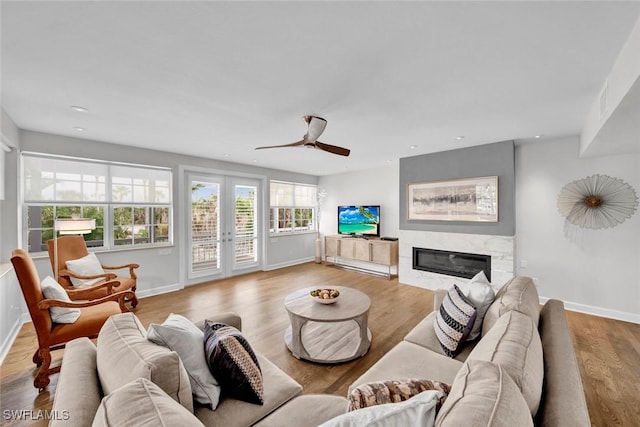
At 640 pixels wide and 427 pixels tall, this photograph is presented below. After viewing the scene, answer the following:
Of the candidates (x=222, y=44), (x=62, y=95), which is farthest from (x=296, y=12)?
(x=62, y=95)

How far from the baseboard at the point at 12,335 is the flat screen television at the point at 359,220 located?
5554mm

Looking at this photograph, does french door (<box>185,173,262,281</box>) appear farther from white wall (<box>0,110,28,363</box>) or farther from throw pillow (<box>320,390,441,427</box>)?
throw pillow (<box>320,390,441,427</box>)

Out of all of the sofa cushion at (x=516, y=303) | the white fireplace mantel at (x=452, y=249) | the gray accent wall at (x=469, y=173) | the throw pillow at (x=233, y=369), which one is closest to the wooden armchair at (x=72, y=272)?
the throw pillow at (x=233, y=369)

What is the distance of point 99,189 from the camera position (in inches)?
157

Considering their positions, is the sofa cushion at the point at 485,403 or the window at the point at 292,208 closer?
the sofa cushion at the point at 485,403

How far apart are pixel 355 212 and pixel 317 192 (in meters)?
1.55

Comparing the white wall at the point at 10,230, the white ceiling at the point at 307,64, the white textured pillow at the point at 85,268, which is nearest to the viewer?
the white ceiling at the point at 307,64

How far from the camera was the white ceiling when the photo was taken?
142 cm

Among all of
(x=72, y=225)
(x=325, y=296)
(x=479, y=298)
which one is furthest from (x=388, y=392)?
(x=72, y=225)

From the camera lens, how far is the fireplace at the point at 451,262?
13.7 ft

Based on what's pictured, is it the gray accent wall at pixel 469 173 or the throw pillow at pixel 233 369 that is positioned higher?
the gray accent wall at pixel 469 173

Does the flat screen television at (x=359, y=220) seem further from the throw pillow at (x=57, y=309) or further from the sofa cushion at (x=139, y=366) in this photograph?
the sofa cushion at (x=139, y=366)

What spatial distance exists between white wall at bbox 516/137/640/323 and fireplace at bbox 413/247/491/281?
1.81 ft

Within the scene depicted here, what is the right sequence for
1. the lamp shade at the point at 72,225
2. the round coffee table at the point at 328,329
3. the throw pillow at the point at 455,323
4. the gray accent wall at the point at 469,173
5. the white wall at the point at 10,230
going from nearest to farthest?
the throw pillow at the point at 455,323 < the round coffee table at the point at 328,329 < the white wall at the point at 10,230 < the lamp shade at the point at 72,225 < the gray accent wall at the point at 469,173
